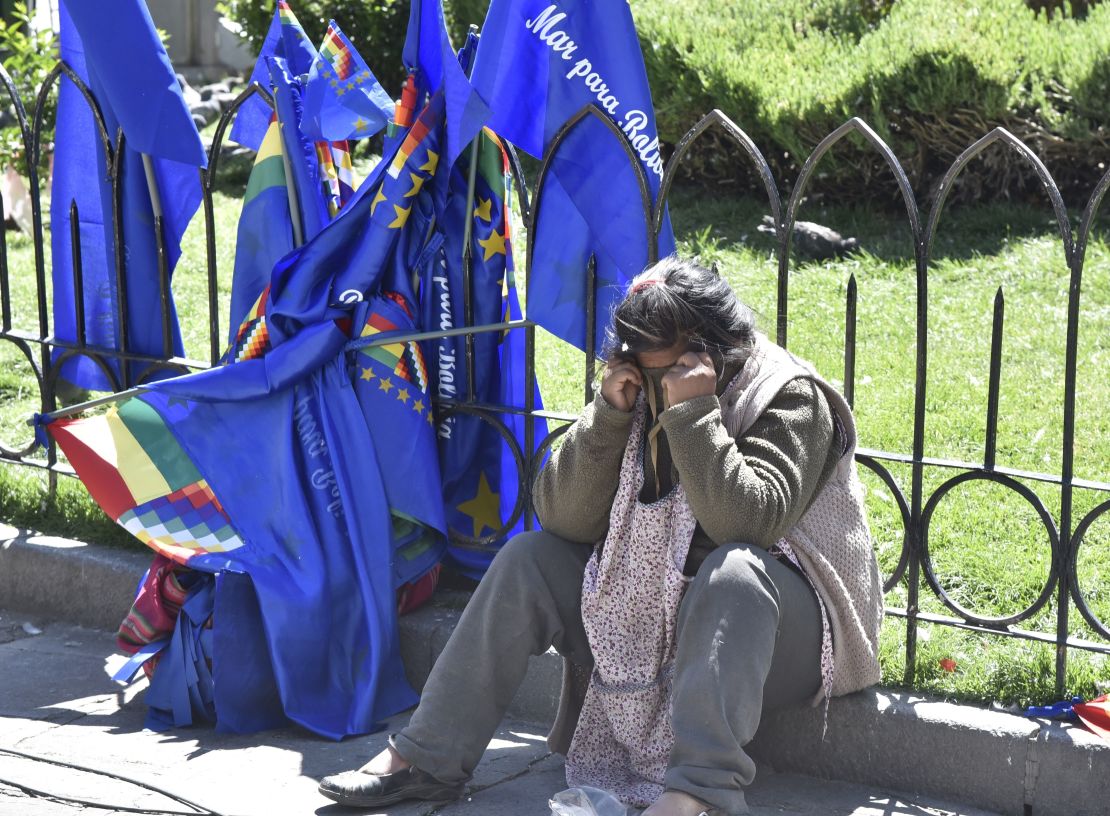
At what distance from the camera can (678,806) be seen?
2.59m

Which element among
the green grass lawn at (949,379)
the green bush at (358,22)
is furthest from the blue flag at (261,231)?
the green bush at (358,22)

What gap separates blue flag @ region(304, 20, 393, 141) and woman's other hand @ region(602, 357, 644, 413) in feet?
3.13

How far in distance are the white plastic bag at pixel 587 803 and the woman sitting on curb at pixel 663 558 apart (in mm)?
72

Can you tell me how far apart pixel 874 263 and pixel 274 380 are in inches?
123

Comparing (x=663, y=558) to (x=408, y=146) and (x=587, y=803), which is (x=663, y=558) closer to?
(x=587, y=803)

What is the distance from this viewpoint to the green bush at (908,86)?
601 centimetres

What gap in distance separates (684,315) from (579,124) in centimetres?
71

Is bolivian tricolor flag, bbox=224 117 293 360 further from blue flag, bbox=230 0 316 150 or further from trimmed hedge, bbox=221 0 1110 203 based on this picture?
trimmed hedge, bbox=221 0 1110 203

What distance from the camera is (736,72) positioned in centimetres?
656

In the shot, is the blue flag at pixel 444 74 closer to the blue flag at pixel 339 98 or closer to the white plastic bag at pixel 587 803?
the blue flag at pixel 339 98

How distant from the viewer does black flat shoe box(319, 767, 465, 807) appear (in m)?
2.86

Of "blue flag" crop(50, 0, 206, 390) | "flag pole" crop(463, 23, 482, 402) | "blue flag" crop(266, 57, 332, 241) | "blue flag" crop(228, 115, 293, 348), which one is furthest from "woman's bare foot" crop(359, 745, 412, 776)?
"blue flag" crop(50, 0, 206, 390)

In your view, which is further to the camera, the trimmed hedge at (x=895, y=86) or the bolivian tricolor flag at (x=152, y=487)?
the trimmed hedge at (x=895, y=86)

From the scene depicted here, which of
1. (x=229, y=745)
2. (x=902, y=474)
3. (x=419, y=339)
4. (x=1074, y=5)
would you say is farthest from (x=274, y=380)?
(x=1074, y=5)
